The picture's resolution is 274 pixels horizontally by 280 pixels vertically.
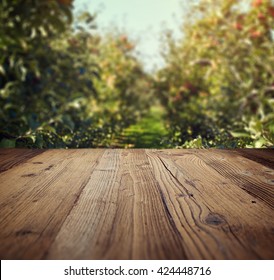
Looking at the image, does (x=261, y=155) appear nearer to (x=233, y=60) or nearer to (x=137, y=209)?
(x=137, y=209)

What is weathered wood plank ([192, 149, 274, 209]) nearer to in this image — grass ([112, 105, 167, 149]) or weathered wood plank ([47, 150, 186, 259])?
weathered wood plank ([47, 150, 186, 259])

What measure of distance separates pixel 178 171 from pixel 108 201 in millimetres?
364

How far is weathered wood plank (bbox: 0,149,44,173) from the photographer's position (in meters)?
1.20

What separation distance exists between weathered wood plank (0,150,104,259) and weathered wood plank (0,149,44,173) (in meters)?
0.04

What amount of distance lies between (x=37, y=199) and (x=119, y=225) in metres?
0.25

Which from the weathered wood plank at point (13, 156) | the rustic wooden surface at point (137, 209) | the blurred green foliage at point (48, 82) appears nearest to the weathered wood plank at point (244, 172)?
the rustic wooden surface at point (137, 209)

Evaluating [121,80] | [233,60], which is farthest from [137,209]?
[121,80]

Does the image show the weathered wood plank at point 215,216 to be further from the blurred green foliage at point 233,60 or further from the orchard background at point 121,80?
the blurred green foliage at point 233,60

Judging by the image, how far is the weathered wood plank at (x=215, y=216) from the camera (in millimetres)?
543

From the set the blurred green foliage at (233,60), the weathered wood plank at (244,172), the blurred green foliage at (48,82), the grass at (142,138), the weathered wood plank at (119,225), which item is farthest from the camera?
the blurred green foliage at (233,60)

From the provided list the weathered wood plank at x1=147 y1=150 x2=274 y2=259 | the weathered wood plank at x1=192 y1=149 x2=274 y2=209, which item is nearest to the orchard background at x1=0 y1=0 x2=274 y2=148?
the weathered wood plank at x1=192 y1=149 x2=274 y2=209

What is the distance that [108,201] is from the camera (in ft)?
2.52

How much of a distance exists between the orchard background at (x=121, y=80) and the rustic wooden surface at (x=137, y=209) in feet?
3.08
